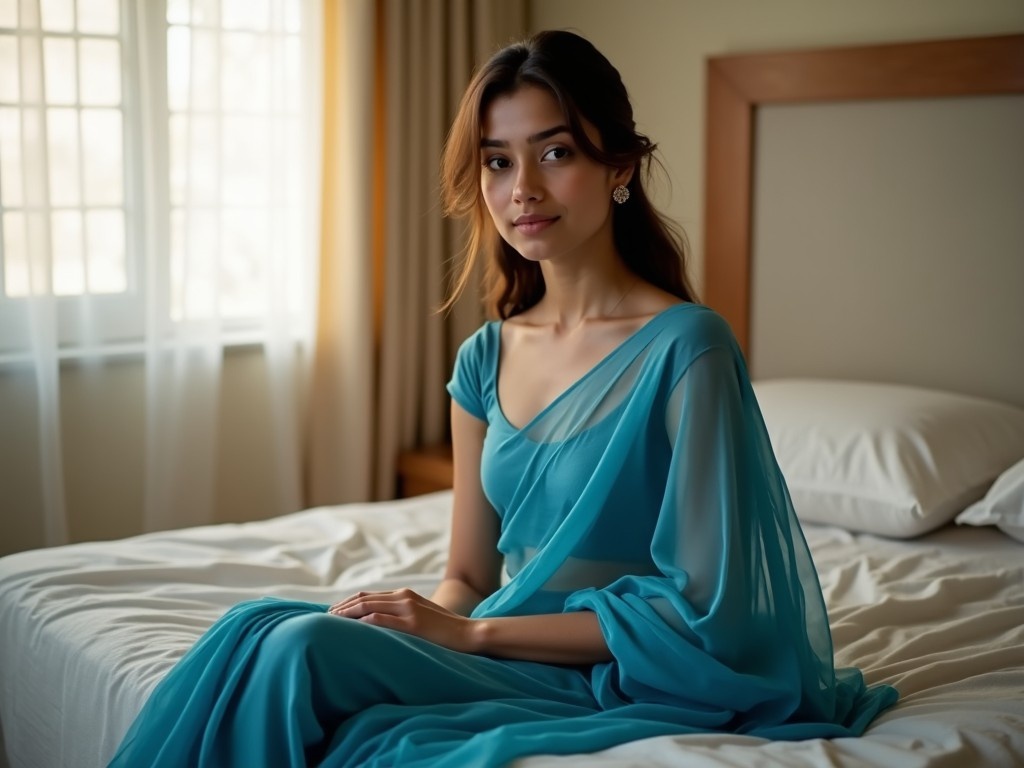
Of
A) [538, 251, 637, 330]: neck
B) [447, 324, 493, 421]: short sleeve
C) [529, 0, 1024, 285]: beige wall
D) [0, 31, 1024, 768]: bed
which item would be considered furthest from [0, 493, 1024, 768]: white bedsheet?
[529, 0, 1024, 285]: beige wall

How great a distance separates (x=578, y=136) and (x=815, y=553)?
44.7 inches

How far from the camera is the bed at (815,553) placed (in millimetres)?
1770

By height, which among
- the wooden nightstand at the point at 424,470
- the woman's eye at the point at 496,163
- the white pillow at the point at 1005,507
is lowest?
the wooden nightstand at the point at 424,470

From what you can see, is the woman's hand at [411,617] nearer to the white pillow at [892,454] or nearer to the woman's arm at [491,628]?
the woman's arm at [491,628]

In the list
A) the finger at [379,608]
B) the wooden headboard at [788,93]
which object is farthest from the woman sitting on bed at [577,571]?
the wooden headboard at [788,93]

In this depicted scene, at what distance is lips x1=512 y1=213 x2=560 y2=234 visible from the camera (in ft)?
5.82

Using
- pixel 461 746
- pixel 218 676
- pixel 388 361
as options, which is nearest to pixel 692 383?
pixel 461 746

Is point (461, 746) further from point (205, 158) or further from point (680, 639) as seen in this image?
point (205, 158)

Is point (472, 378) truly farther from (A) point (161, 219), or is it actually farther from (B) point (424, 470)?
(B) point (424, 470)

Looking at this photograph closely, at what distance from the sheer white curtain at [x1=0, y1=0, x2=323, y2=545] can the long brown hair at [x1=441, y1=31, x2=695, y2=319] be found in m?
1.47

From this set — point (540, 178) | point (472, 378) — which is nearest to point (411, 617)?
point (472, 378)

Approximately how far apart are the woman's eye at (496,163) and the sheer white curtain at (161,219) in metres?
1.58

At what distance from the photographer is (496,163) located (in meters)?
1.84

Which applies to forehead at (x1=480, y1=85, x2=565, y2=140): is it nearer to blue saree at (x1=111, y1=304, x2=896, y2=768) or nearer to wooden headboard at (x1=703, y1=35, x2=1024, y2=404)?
blue saree at (x1=111, y1=304, x2=896, y2=768)
